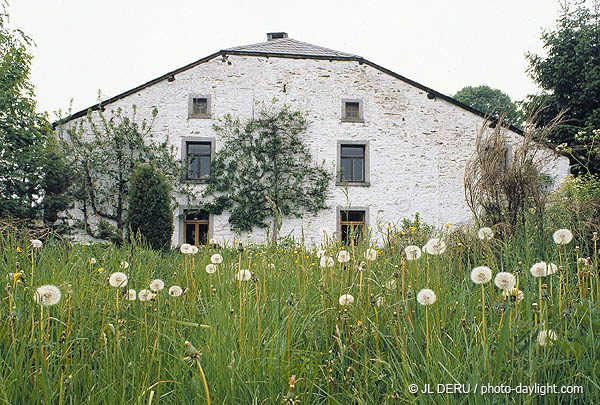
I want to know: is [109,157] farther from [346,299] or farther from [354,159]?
[346,299]

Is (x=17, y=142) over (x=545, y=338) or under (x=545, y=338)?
over

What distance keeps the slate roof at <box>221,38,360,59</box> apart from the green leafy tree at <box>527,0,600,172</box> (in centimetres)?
987

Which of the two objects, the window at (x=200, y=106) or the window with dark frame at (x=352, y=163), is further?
the window with dark frame at (x=352, y=163)

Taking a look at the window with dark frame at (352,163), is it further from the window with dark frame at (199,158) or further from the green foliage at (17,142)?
the green foliage at (17,142)

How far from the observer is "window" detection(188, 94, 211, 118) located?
45.6 feet

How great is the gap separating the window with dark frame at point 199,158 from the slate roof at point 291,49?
12.2 feet

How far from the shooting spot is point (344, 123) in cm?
1434

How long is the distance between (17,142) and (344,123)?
32.6 feet

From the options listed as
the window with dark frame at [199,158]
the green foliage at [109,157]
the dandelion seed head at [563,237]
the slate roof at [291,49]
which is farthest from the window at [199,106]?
the dandelion seed head at [563,237]

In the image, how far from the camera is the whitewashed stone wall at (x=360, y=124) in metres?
13.8

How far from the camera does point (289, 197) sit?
13688 mm

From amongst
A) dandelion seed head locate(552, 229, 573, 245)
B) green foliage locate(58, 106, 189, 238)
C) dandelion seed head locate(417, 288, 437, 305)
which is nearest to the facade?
green foliage locate(58, 106, 189, 238)

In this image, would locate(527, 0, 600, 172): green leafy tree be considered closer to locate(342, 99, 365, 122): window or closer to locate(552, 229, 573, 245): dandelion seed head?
locate(342, 99, 365, 122): window

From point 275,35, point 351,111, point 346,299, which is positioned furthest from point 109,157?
point 346,299
